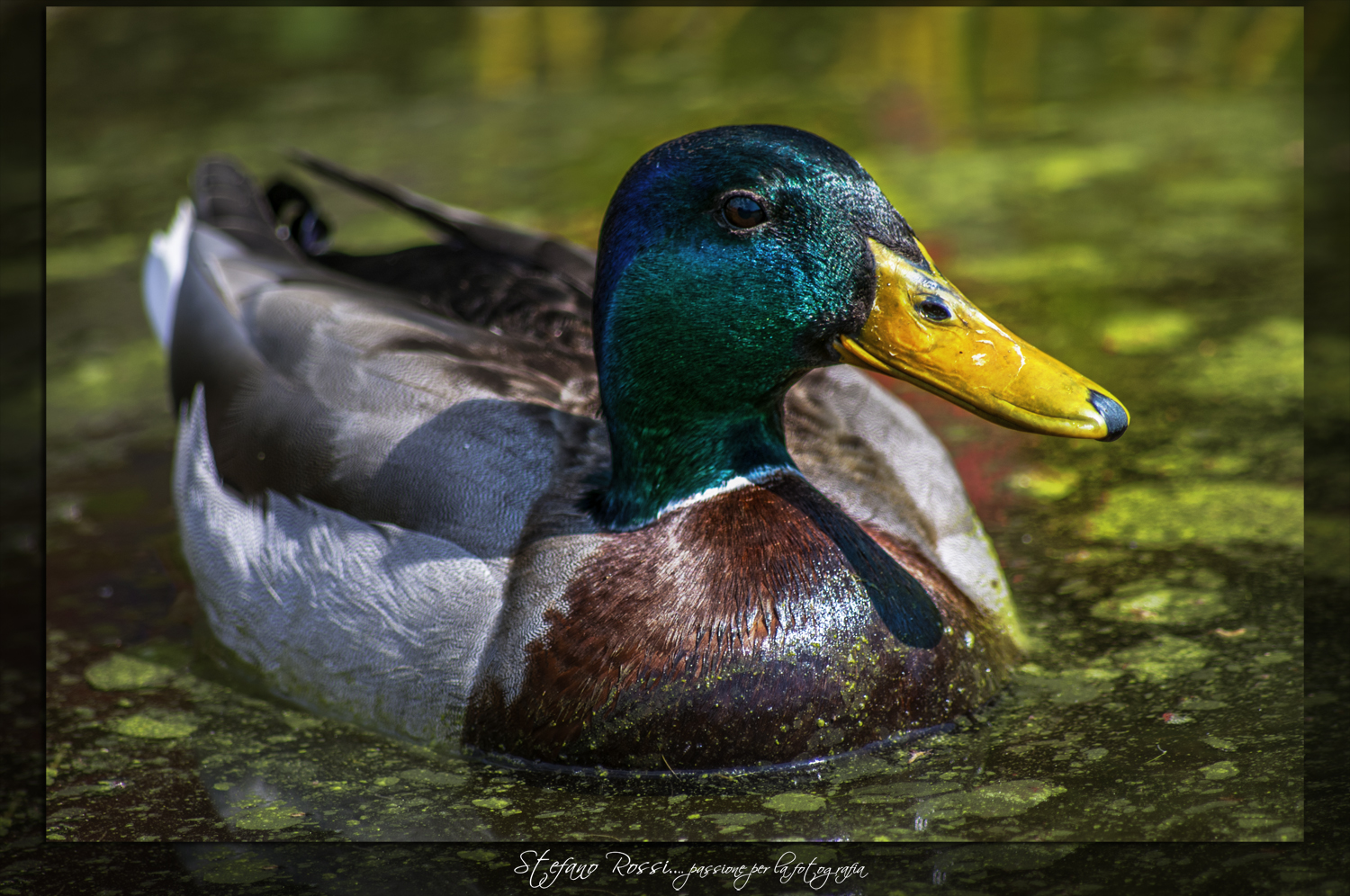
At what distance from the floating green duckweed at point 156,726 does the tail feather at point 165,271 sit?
183cm

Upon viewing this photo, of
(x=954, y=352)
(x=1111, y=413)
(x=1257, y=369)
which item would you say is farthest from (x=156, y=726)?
(x=1257, y=369)

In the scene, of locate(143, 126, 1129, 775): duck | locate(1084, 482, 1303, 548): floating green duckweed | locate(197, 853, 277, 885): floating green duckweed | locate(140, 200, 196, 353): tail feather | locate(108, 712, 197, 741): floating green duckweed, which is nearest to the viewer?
locate(143, 126, 1129, 775): duck

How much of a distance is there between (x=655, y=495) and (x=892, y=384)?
2682mm

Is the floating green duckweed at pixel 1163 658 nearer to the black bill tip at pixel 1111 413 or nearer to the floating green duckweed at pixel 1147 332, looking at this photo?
the black bill tip at pixel 1111 413

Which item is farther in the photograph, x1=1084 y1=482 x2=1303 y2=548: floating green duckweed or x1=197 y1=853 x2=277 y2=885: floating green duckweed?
x1=1084 y1=482 x2=1303 y2=548: floating green duckweed

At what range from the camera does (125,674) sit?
4.54 meters

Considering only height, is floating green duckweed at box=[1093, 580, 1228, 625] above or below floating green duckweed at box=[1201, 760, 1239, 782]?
above

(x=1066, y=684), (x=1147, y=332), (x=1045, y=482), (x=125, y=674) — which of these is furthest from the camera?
(x=1147, y=332)

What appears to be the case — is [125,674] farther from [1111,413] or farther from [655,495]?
[1111,413]

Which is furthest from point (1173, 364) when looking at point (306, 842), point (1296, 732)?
point (306, 842)

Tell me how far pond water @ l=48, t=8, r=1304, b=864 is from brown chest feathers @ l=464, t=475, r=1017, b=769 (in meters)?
0.11

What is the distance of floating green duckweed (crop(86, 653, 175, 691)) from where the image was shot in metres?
4.48

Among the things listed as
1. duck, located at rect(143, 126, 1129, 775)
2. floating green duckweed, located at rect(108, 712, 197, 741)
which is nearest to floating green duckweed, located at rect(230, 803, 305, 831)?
duck, located at rect(143, 126, 1129, 775)

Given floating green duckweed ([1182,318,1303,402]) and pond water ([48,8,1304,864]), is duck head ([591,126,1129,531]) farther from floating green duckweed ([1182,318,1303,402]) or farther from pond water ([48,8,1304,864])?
floating green duckweed ([1182,318,1303,402])
